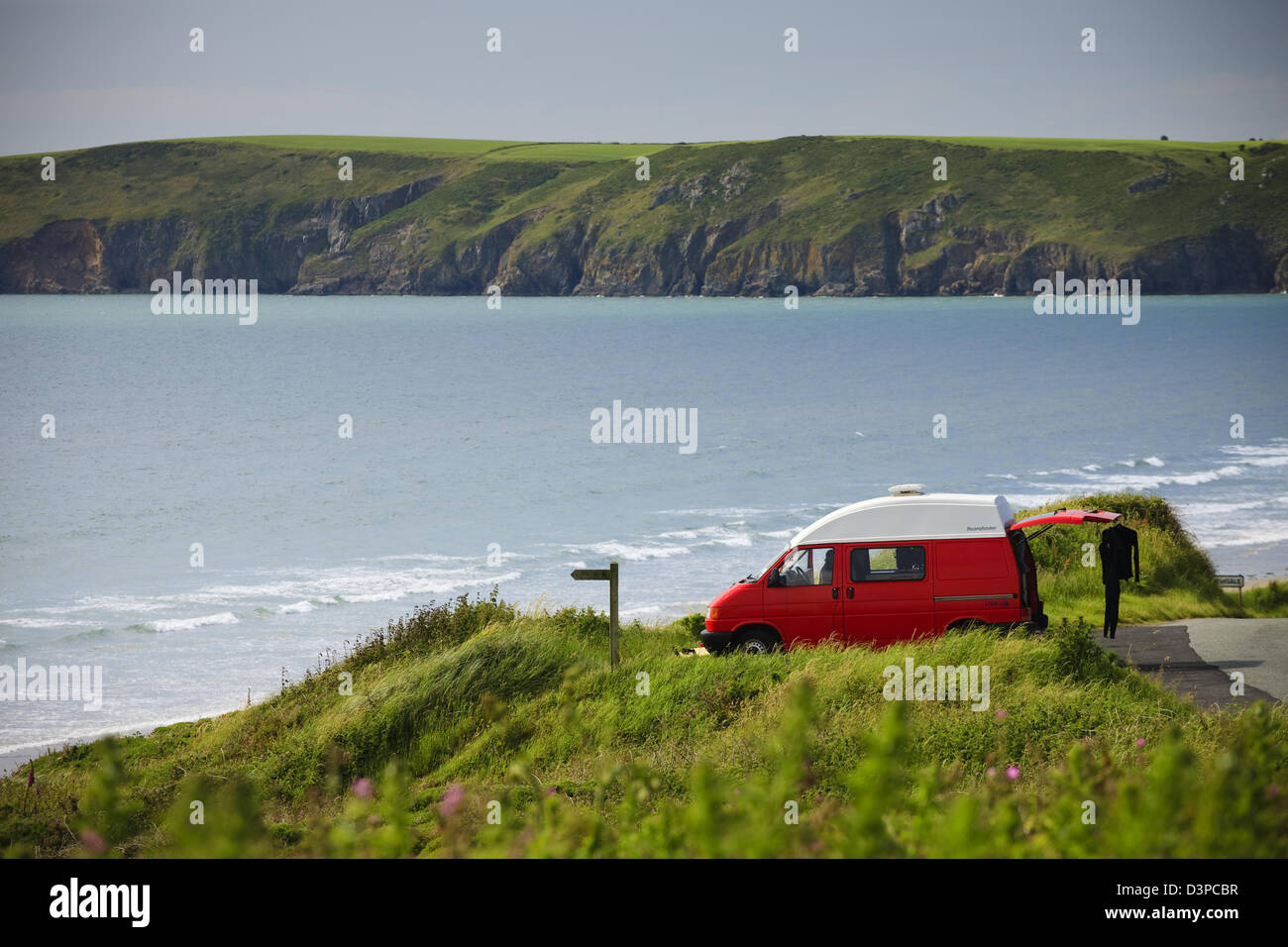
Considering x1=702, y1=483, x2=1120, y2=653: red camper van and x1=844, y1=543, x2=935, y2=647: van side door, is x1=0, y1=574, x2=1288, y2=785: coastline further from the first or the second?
x1=844, y1=543, x2=935, y2=647: van side door

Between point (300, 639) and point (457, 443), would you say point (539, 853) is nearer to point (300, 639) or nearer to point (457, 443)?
point (300, 639)

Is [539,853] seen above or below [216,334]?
below

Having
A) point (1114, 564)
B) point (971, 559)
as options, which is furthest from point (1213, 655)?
point (971, 559)

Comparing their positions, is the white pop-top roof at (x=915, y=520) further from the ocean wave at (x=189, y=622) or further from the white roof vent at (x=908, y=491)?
the ocean wave at (x=189, y=622)

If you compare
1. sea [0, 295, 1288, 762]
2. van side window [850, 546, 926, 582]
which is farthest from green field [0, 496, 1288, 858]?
sea [0, 295, 1288, 762]

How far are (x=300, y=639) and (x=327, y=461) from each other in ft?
108

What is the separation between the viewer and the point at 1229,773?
16.8 feet

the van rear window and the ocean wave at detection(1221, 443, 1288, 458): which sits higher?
the ocean wave at detection(1221, 443, 1288, 458)

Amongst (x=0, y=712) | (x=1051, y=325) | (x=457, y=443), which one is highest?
(x=1051, y=325)

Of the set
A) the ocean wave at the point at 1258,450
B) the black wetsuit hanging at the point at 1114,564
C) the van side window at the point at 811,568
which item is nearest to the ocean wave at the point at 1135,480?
the ocean wave at the point at 1258,450

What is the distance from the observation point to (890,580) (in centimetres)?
1625

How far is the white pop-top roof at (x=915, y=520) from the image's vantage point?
1594cm

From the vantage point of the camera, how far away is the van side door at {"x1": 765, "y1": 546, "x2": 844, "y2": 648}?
16.3 m

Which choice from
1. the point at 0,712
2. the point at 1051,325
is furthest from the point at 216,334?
the point at 0,712
